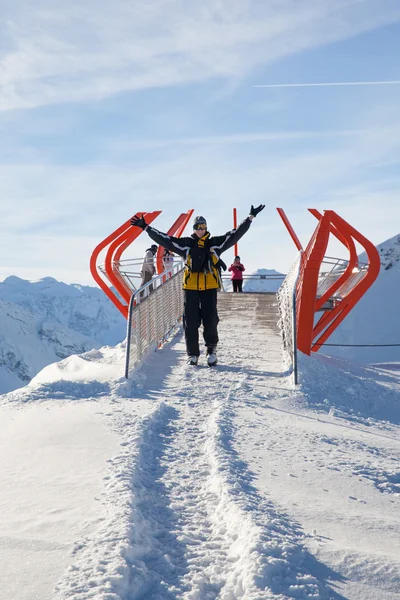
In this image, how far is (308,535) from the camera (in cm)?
284

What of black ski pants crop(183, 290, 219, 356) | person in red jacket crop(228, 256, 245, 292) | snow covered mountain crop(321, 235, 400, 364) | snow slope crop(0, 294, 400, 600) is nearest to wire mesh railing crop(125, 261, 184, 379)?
black ski pants crop(183, 290, 219, 356)

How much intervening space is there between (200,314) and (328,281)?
681 cm

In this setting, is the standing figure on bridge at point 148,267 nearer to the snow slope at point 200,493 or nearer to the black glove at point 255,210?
the black glove at point 255,210

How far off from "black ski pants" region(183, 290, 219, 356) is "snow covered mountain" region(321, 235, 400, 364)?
65995mm

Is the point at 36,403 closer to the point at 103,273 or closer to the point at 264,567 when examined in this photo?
the point at 264,567

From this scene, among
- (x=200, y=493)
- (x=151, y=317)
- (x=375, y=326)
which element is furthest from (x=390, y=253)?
(x=200, y=493)

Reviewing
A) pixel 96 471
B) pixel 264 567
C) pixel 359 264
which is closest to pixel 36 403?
pixel 96 471

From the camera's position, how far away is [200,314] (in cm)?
820

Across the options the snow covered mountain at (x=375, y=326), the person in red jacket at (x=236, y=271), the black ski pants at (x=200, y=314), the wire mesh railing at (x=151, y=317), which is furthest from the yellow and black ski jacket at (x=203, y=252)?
the snow covered mountain at (x=375, y=326)

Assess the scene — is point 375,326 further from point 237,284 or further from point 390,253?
point 237,284

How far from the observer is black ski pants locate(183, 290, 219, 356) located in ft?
26.5

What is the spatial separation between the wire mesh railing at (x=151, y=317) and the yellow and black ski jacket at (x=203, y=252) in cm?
78

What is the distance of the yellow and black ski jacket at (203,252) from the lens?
787 cm

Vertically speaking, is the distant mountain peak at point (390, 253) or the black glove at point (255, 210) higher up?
the distant mountain peak at point (390, 253)
